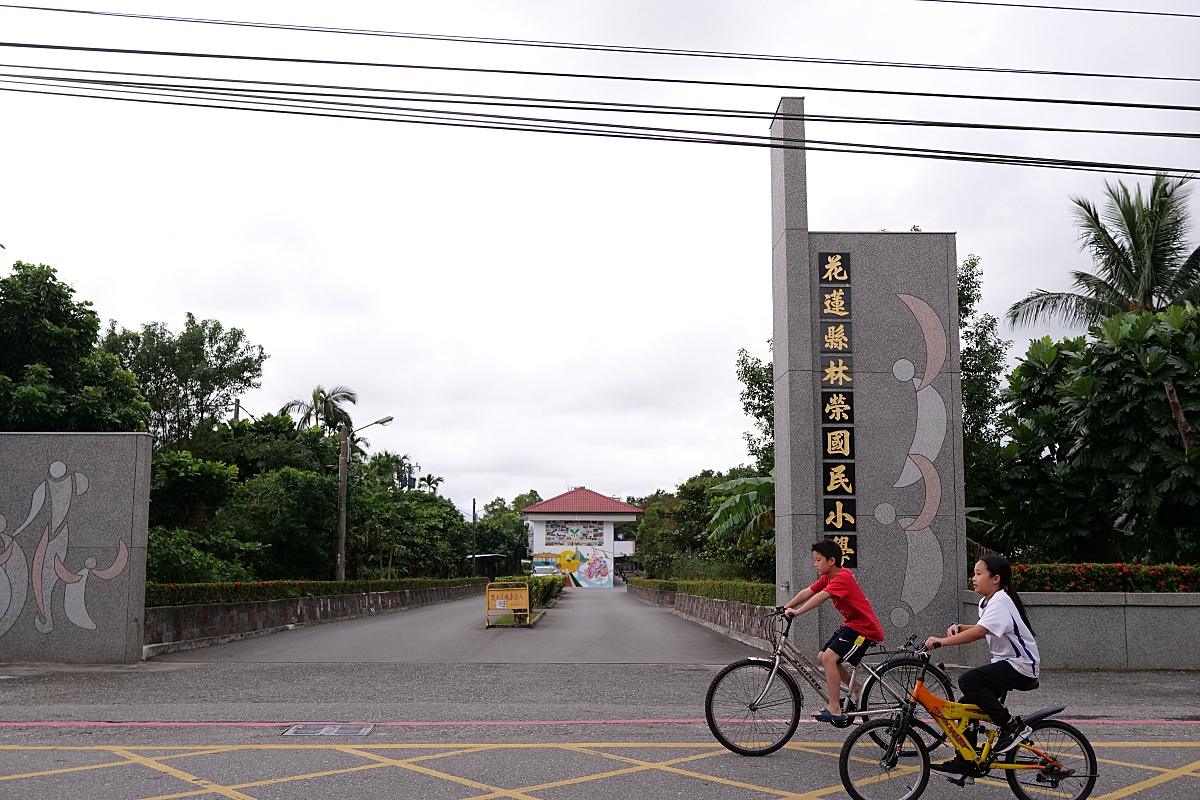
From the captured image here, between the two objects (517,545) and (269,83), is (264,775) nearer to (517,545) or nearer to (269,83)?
(269,83)

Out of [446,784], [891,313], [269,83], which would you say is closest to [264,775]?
[446,784]

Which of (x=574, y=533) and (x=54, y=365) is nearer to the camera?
(x=54, y=365)

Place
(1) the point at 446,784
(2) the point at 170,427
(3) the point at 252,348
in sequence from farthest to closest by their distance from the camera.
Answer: (3) the point at 252,348 < (2) the point at 170,427 < (1) the point at 446,784

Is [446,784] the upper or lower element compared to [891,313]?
lower

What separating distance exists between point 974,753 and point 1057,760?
0.52 metres

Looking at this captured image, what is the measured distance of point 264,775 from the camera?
7531 millimetres

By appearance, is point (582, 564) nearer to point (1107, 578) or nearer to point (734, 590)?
point (734, 590)

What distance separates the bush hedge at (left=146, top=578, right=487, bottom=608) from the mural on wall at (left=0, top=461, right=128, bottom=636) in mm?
1617

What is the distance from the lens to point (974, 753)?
21.4 feet

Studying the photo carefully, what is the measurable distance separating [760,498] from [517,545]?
88727 mm

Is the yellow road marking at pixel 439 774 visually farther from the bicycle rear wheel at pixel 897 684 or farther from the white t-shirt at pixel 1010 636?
the white t-shirt at pixel 1010 636

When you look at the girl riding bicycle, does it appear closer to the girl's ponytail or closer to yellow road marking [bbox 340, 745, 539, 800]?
the girl's ponytail

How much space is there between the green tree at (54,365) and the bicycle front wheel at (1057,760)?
21875 mm

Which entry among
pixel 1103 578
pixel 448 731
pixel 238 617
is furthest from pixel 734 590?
pixel 448 731
